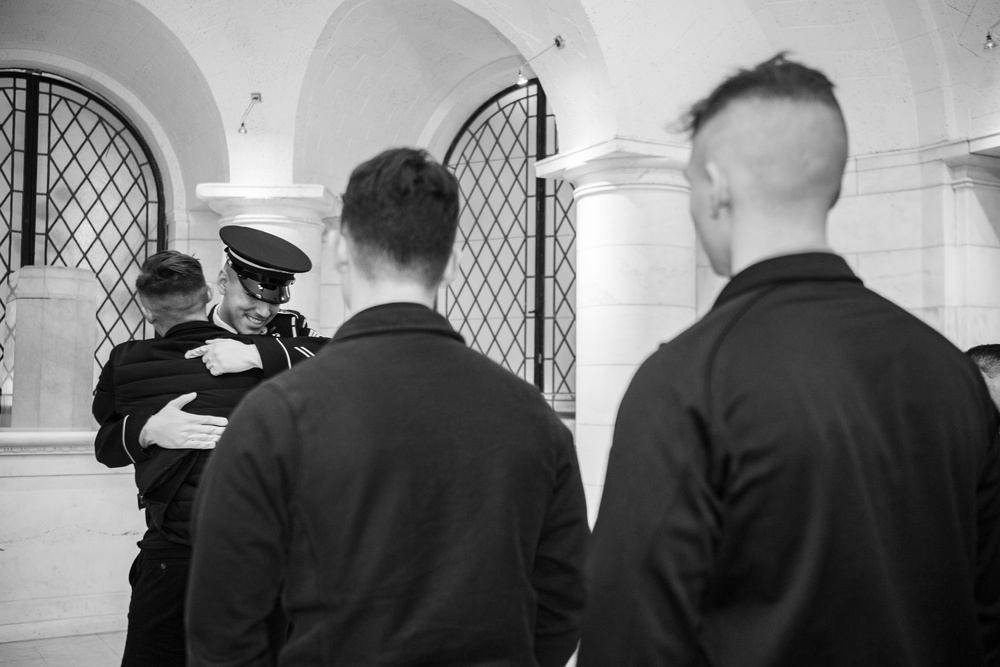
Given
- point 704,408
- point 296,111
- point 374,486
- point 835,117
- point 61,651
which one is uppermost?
point 296,111

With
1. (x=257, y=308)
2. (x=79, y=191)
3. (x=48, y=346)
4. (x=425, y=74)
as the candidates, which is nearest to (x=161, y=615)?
(x=257, y=308)

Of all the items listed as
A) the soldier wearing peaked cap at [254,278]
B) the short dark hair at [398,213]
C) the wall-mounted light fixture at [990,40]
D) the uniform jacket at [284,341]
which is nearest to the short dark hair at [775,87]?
the short dark hair at [398,213]

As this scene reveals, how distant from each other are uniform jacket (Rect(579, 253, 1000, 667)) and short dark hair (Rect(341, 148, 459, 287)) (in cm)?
48

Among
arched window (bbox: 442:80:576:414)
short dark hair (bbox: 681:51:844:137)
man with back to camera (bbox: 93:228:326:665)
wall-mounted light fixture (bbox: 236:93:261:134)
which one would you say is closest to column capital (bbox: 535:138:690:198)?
arched window (bbox: 442:80:576:414)

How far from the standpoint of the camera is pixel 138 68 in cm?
793

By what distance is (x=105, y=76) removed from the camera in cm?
841

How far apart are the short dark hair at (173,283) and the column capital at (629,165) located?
324 cm

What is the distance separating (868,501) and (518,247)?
23.5 feet

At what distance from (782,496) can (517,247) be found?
23.6ft

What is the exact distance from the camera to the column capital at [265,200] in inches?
269

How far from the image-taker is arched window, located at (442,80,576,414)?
8.03 m

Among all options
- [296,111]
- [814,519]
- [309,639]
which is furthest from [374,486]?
[296,111]

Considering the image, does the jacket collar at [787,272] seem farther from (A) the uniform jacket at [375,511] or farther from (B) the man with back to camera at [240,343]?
(B) the man with back to camera at [240,343]

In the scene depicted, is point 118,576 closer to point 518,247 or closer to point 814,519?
point 518,247
